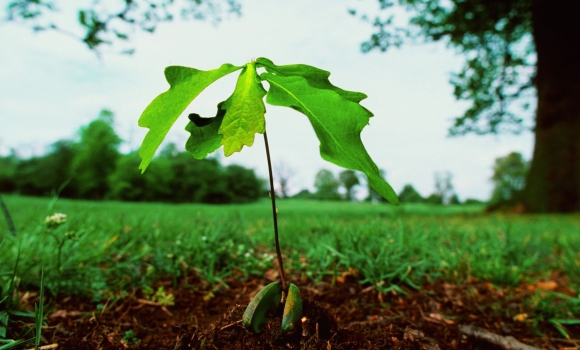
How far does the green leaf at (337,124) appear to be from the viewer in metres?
0.82

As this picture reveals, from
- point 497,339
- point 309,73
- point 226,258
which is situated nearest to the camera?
point 309,73

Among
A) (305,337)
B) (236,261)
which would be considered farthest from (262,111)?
(236,261)

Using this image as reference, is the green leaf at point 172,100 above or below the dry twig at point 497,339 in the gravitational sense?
above

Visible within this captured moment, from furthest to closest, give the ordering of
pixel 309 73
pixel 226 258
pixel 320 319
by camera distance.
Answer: pixel 226 258
pixel 320 319
pixel 309 73

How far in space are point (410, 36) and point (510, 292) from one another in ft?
34.1

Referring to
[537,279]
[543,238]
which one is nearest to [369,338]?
[537,279]

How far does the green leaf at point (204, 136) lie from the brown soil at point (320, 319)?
0.56 m

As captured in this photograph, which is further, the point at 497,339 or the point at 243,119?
the point at 497,339

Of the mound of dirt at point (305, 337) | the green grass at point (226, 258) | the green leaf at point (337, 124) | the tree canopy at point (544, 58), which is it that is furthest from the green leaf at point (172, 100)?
the tree canopy at point (544, 58)

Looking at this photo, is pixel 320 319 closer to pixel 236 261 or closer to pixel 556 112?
pixel 236 261

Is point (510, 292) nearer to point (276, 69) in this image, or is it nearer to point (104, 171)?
point (276, 69)

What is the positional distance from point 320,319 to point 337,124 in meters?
0.65

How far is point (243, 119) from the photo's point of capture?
816mm

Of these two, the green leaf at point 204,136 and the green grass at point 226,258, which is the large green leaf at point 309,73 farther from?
the green grass at point 226,258
